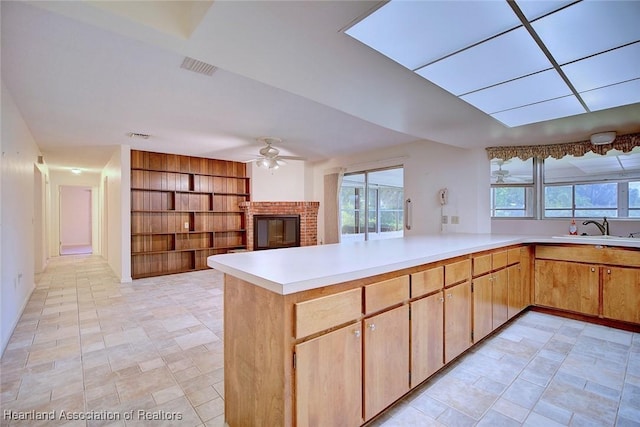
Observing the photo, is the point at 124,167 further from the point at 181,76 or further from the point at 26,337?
the point at 181,76

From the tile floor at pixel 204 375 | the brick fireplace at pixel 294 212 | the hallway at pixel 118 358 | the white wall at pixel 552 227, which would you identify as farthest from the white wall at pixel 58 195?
the white wall at pixel 552 227

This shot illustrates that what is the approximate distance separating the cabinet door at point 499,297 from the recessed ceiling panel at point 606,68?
1718mm

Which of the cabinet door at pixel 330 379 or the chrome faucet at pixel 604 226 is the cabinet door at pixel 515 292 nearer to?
the chrome faucet at pixel 604 226

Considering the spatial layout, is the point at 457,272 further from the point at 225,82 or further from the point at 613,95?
the point at 225,82

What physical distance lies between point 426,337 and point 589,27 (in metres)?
1.93

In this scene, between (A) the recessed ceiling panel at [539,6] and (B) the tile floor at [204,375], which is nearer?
(A) the recessed ceiling panel at [539,6]

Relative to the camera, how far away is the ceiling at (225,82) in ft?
5.03

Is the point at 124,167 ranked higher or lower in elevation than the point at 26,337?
higher

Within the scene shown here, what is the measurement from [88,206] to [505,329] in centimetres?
1342

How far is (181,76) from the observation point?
2561 mm

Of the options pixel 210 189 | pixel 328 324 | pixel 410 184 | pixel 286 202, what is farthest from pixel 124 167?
pixel 328 324

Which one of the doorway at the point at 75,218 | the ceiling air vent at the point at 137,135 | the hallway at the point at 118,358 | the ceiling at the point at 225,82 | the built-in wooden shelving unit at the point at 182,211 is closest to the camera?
the ceiling at the point at 225,82

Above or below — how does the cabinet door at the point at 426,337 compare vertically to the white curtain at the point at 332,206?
below

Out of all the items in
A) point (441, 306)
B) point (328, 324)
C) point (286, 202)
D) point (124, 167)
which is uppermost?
point (124, 167)
